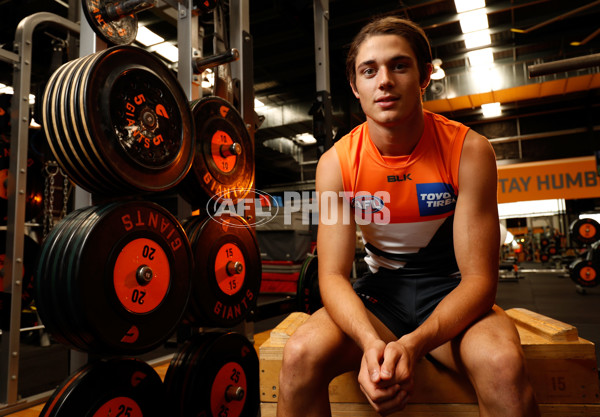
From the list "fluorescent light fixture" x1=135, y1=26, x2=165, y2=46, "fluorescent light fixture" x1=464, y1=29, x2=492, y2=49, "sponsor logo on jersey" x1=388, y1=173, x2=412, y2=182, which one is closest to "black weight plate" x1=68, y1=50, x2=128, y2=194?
"sponsor logo on jersey" x1=388, y1=173, x2=412, y2=182

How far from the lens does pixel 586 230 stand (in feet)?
20.8

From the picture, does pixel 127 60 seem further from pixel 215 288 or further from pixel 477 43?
pixel 477 43

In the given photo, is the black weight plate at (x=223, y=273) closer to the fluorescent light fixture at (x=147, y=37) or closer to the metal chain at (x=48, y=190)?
the metal chain at (x=48, y=190)

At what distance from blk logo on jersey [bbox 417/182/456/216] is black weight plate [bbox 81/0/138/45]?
132 cm

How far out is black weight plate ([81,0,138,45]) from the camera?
5.04 feet

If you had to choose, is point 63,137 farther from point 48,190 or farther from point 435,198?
point 48,190

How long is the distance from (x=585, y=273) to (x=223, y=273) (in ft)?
19.5

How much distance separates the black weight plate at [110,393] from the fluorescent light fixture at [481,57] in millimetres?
7292

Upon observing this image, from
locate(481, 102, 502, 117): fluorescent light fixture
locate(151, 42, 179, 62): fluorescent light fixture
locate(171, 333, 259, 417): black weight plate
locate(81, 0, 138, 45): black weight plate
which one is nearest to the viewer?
locate(81, 0, 138, 45): black weight plate

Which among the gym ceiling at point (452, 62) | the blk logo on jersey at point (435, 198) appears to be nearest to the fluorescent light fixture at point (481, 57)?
the gym ceiling at point (452, 62)

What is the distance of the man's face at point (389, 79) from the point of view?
120cm

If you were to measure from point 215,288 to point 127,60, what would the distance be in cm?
97

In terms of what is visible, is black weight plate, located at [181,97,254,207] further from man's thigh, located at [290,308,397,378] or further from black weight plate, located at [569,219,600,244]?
black weight plate, located at [569,219,600,244]

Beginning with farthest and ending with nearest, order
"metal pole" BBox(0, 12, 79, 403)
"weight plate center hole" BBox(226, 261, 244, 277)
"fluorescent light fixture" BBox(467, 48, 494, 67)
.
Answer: "fluorescent light fixture" BBox(467, 48, 494, 67), "metal pole" BBox(0, 12, 79, 403), "weight plate center hole" BBox(226, 261, 244, 277)
